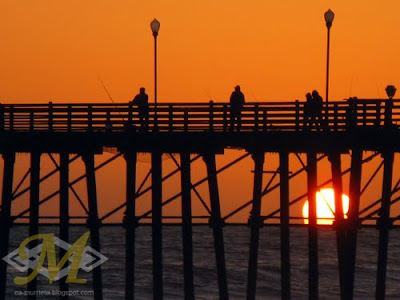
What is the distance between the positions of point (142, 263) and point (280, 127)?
6104cm

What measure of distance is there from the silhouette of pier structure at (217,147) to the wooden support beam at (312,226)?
0.09 ft

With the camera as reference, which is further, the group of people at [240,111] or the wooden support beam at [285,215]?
the wooden support beam at [285,215]

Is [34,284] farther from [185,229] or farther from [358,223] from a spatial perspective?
[358,223]

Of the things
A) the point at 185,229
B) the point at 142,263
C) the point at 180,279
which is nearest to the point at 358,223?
the point at 185,229

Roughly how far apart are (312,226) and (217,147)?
10.8 feet

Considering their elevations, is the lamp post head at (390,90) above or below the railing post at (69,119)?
above

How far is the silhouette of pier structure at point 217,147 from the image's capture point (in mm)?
43875

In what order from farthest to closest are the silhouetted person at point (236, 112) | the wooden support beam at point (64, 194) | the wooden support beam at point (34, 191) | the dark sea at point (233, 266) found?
the dark sea at point (233, 266), the wooden support beam at point (64, 194), the wooden support beam at point (34, 191), the silhouetted person at point (236, 112)

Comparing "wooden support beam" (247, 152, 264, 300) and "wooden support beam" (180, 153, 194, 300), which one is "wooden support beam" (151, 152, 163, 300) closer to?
"wooden support beam" (180, 153, 194, 300)

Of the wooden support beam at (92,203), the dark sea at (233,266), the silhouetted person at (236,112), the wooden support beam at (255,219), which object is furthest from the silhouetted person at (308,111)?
the dark sea at (233,266)

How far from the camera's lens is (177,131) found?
45000mm

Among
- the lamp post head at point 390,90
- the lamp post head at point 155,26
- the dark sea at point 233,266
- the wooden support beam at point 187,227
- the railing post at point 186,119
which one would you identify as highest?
the lamp post head at point 155,26

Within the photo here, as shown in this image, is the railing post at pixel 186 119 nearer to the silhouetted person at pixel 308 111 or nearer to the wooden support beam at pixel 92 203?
the wooden support beam at pixel 92 203

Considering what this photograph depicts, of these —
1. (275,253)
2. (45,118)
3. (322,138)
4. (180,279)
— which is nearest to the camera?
(322,138)
